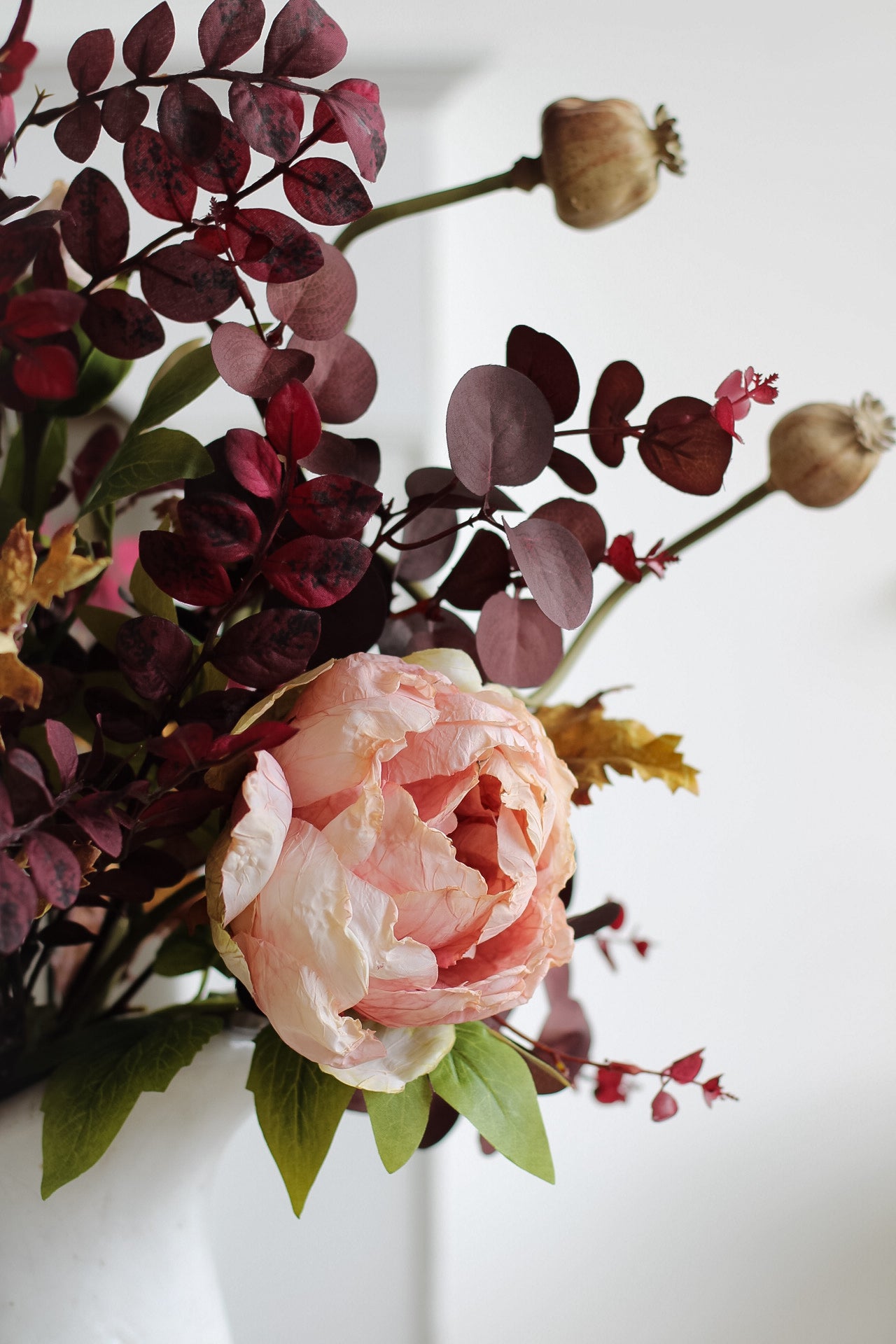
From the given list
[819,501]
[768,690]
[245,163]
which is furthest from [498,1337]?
[245,163]

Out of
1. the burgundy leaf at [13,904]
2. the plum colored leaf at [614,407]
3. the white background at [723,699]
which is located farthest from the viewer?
the white background at [723,699]

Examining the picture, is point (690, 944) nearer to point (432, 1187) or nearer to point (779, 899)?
point (779, 899)

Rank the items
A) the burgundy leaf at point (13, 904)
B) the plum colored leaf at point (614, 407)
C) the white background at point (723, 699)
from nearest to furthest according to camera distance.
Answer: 1. the burgundy leaf at point (13, 904)
2. the plum colored leaf at point (614, 407)
3. the white background at point (723, 699)

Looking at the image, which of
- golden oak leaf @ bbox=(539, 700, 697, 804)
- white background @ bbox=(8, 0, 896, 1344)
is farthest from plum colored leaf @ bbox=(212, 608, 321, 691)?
white background @ bbox=(8, 0, 896, 1344)

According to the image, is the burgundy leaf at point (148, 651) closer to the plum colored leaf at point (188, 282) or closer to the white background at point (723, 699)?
the plum colored leaf at point (188, 282)

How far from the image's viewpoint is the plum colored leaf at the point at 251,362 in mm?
242

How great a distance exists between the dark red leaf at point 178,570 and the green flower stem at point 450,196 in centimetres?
12

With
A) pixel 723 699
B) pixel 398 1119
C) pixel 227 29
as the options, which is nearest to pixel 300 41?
pixel 227 29

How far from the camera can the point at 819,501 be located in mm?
344

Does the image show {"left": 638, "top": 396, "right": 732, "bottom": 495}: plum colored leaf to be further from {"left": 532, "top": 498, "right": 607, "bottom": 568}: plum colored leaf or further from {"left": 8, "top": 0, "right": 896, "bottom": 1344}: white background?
{"left": 8, "top": 0, "right": 896, "bottom": 1344}: white background

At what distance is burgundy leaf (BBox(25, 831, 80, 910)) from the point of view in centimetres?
19

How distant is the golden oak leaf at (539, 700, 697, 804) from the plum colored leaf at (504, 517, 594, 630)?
0.06 metres

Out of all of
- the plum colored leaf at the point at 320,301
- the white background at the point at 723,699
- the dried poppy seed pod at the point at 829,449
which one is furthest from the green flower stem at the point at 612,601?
the white background at the point at 723,699

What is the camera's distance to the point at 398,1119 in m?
0.26
